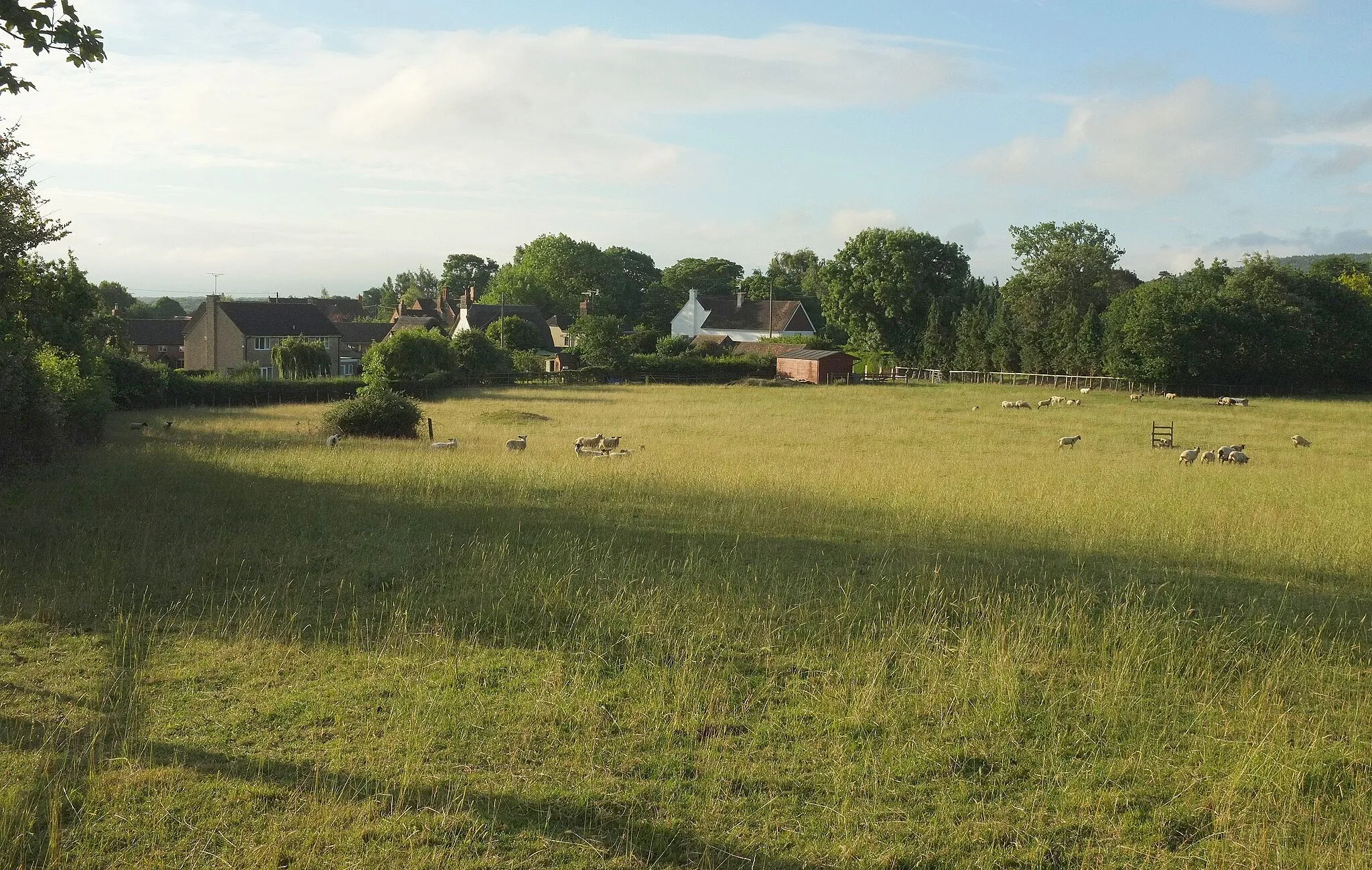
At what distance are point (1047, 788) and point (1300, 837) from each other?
141 cm

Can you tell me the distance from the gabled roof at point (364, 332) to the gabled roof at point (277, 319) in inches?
1167

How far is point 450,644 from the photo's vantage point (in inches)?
358

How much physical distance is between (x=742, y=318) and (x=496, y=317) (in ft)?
94.0

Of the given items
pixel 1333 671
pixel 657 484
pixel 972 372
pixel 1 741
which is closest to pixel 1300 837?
pixel 1333 671

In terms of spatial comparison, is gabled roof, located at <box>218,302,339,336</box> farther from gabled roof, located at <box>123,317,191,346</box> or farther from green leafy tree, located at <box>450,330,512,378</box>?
gabled roof, located at <box>123,317,191,346</box>

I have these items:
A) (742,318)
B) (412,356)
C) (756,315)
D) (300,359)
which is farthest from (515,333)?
(412,356)

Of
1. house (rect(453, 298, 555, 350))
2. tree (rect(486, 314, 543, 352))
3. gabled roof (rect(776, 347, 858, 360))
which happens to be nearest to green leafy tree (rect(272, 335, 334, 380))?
tree (rect(486, 314, 543, 352))

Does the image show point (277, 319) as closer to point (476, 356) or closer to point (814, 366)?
point (476, 356)

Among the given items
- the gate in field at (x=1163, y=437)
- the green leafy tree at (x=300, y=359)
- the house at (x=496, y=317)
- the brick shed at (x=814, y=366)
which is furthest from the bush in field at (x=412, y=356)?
the house at (x=496, y=317)

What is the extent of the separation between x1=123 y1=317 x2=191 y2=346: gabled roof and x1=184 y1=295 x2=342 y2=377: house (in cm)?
2092

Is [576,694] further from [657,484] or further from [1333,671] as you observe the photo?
[657,484]

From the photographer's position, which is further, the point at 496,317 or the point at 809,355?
the point at 496,317

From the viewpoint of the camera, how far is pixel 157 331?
106 metres

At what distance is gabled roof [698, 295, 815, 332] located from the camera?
384ft
